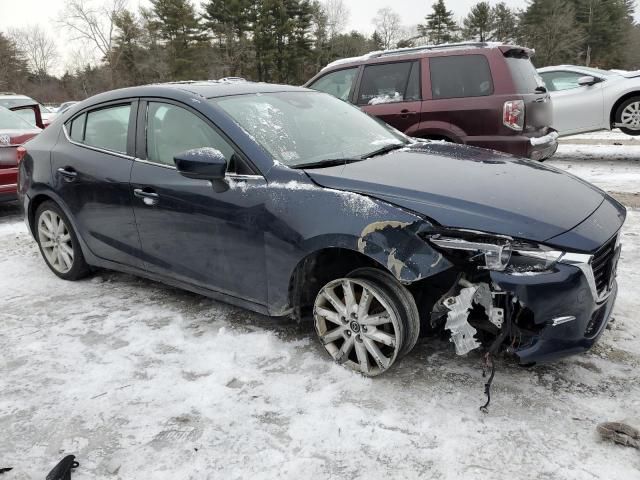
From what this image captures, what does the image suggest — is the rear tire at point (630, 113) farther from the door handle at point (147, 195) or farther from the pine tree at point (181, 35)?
the pine tree at point (181, 35)

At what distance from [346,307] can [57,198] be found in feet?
8.97

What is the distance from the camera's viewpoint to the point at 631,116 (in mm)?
9039

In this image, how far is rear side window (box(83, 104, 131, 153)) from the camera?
375cm

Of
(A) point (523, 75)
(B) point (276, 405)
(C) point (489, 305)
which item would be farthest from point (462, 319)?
(A) point (523, 75)

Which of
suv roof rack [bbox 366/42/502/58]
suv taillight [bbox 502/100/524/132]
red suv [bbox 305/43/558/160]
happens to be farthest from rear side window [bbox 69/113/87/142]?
suv taillight [bbox 502/100/524/132]

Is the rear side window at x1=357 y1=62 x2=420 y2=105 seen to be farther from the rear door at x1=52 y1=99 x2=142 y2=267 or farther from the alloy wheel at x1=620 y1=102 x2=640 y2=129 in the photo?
the alloy wheel at x1=620 y1=102 x2=640 y2=129

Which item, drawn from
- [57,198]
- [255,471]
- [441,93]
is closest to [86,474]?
[255,471]

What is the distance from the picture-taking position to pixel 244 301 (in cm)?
319

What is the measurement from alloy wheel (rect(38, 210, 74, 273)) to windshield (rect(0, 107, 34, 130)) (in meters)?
3.27

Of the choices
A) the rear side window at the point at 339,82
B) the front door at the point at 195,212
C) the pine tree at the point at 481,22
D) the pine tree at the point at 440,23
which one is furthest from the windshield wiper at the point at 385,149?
the pine tree at the point at 440,23

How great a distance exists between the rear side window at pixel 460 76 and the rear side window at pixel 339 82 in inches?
46.9

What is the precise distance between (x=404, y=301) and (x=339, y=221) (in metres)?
0.52

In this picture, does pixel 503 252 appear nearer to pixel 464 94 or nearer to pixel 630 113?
pixel 464 94

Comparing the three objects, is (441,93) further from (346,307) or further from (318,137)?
(346,307)
